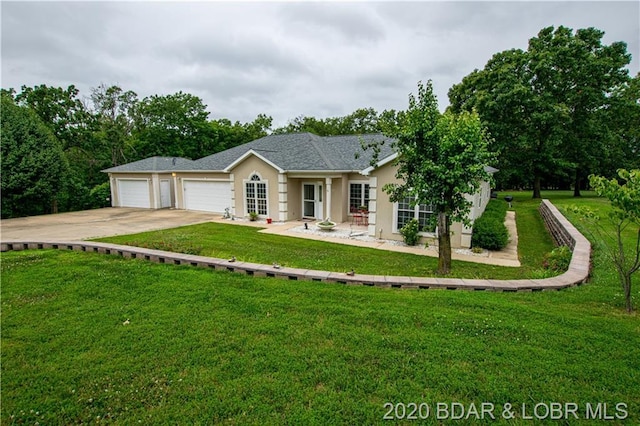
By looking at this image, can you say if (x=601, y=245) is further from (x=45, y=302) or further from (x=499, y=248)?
(x=45, y=302)

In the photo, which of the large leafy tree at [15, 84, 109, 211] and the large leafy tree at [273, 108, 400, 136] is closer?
the large leafy tree at [15, 84, 109, 211]

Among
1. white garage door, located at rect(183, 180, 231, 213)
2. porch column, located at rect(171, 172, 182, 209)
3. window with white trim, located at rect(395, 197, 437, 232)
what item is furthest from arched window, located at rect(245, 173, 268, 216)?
window with white trim, located at rect(395, 197, 437, 232)

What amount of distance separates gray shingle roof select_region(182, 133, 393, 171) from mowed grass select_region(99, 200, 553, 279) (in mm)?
4847

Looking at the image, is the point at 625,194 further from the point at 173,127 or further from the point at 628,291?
the point at 173,127

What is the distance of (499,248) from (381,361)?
919 centimetres

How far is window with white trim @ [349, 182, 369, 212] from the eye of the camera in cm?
1659

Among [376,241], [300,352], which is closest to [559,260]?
[376,241]

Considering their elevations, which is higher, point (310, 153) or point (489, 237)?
point (310, 153)

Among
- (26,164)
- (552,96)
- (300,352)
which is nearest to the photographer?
(300,352)

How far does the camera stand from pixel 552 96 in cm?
2427

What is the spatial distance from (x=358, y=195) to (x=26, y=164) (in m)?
19.6

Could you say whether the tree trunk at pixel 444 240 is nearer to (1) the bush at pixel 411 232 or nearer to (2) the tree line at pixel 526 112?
(1) the bush at pixel 411 232

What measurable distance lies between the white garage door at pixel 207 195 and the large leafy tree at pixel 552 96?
21.0 meters

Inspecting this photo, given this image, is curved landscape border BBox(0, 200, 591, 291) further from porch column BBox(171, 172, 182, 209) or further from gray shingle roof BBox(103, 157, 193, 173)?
gray shingle roof BBox(103, 157, 193, 173)
